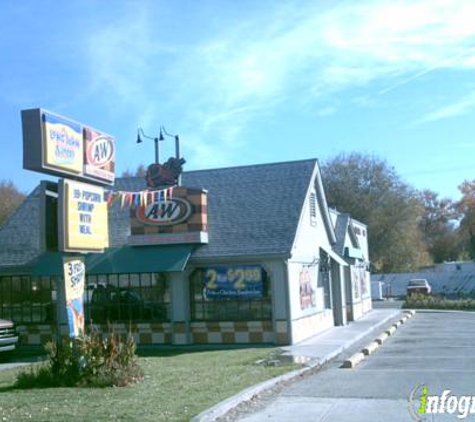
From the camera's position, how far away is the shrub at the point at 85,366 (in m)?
11.4

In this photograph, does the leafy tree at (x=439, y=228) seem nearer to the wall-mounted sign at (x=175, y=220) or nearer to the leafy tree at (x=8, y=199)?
the leafy tree at (x=8, y=199)

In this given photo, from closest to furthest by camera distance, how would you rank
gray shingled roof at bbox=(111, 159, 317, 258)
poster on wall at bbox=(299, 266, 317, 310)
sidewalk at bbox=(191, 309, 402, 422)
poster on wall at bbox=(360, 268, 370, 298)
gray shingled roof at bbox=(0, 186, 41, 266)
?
sidewalk at bbox=(191, 309, 402, 422) → gray shingled roof at bbox=(111, 159, 317, 258) → poster on wall at bbox=(299, 266, 317, 310) → gray shingled roof at bbox=(0, 186, 41, 266) → poster on wall at bbox=(360, 268, 370, 298)

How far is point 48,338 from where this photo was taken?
20219 mm

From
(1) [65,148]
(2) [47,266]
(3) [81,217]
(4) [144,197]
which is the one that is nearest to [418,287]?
(4) [144,197]

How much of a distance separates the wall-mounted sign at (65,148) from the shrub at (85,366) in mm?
3020

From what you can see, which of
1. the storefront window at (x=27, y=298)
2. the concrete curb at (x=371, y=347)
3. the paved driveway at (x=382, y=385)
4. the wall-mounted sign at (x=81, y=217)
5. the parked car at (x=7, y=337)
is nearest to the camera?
the paved driveway at (x=382, y=385)

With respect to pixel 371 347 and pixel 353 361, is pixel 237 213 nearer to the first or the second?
pixel 371 347

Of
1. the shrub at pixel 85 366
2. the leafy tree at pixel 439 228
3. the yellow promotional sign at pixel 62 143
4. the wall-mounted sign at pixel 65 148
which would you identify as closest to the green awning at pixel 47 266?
the wall-mounted sign at pixel 65 148

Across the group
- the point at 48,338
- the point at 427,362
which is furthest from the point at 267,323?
the point at 48,338

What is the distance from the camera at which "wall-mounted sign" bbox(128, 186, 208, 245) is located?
1934cm

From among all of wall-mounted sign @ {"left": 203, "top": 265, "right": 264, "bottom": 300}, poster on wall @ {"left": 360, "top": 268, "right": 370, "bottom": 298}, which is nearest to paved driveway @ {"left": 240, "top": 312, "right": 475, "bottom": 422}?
wall-mounted sign @ {"left": 203, "top": 265, "right": 264, "bottom": 300}

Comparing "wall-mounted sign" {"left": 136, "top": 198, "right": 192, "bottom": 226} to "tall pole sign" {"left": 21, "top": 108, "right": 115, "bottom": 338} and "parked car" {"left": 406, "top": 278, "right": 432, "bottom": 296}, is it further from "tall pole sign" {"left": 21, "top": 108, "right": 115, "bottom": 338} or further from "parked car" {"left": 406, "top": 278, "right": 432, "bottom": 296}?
"parked car" {"left": 406, "top": 278, "right": 432, "bottom": 296}

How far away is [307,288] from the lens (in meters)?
20.9

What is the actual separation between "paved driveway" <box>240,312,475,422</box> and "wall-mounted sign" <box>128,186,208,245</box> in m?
6.13
